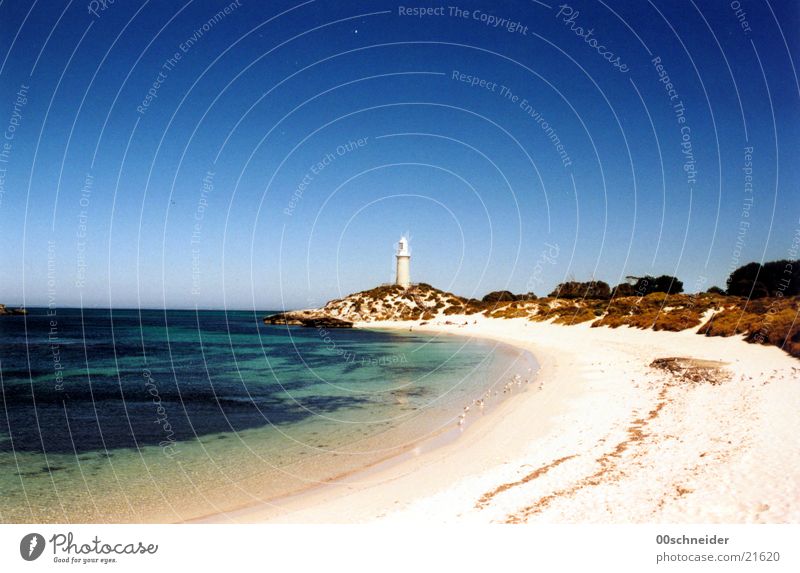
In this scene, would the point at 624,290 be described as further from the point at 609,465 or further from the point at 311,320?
the point at 609,465

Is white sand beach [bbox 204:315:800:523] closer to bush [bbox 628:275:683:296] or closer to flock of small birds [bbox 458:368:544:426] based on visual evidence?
flock of small birds [bbox 458:368:544:426]

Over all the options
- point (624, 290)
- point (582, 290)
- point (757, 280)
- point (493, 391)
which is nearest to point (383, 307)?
point (582, 290)

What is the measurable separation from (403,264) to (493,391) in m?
71.0

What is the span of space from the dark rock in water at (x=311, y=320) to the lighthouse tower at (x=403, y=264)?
13126 millimetres

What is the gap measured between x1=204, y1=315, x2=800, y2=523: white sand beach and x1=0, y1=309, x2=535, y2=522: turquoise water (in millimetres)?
1252

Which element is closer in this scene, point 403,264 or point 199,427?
point 199,427

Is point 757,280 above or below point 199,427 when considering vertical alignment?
above

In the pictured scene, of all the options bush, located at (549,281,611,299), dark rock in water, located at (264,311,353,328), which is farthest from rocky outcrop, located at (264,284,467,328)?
bush, located at (549,281,611,299)

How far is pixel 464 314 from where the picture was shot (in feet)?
244

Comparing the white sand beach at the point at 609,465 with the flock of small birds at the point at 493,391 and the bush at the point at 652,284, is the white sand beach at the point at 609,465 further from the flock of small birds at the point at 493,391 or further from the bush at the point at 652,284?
the bush at the point at 652,284

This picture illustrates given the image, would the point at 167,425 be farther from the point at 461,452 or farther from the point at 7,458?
the point at 461,452

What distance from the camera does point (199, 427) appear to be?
46.0 ft

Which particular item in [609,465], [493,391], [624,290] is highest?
[624,290]

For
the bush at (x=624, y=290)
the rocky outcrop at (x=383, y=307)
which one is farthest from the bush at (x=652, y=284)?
the rocky outcrop at (x=383, y=307)
